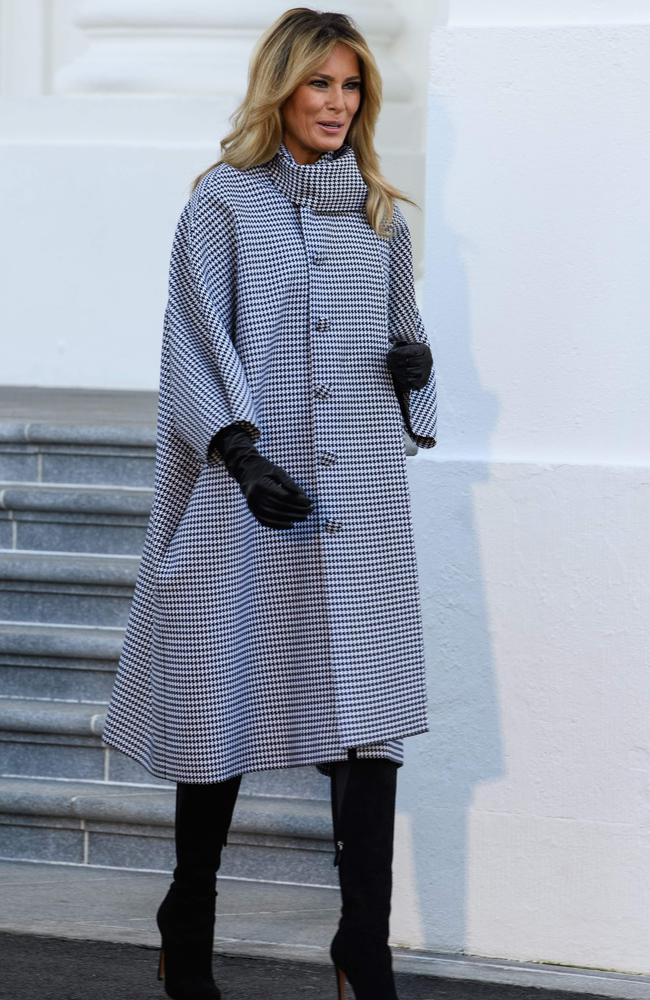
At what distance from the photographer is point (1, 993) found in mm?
3662

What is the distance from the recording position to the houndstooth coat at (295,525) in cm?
339

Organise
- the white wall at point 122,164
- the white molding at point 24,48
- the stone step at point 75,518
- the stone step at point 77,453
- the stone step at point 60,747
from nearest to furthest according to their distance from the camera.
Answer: the stone step at point 60,747 < the stone step at point 75,518 < the stone step at point 77,453 < the white wall at point 122,164 < the white molding at point 24,48

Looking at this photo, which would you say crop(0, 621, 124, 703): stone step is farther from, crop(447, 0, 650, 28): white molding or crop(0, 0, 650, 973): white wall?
crop(447, 0, 650, 28): white molding

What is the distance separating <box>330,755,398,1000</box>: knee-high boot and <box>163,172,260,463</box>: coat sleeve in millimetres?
675

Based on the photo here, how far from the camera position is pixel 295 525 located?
135 inches

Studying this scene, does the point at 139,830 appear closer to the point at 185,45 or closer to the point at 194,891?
the point at 194,891

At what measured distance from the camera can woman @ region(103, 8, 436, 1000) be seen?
11.1 ft

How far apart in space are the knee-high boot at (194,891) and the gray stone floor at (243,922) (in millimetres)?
230

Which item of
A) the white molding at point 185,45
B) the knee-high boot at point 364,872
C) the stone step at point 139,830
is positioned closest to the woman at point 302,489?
the knee-high boot at point 364,872

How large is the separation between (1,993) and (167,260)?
391cm

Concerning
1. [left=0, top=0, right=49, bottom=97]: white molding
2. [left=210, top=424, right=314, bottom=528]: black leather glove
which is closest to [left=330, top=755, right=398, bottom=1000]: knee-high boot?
[left=210, top=424, right=314, bottom=528]: black leather glove

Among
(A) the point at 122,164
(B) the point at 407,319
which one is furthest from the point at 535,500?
(A) the point at 122,164

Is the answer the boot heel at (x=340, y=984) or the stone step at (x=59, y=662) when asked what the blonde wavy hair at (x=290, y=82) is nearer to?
the boot heel at (x=340, y=984)

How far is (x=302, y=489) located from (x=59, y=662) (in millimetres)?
1813
